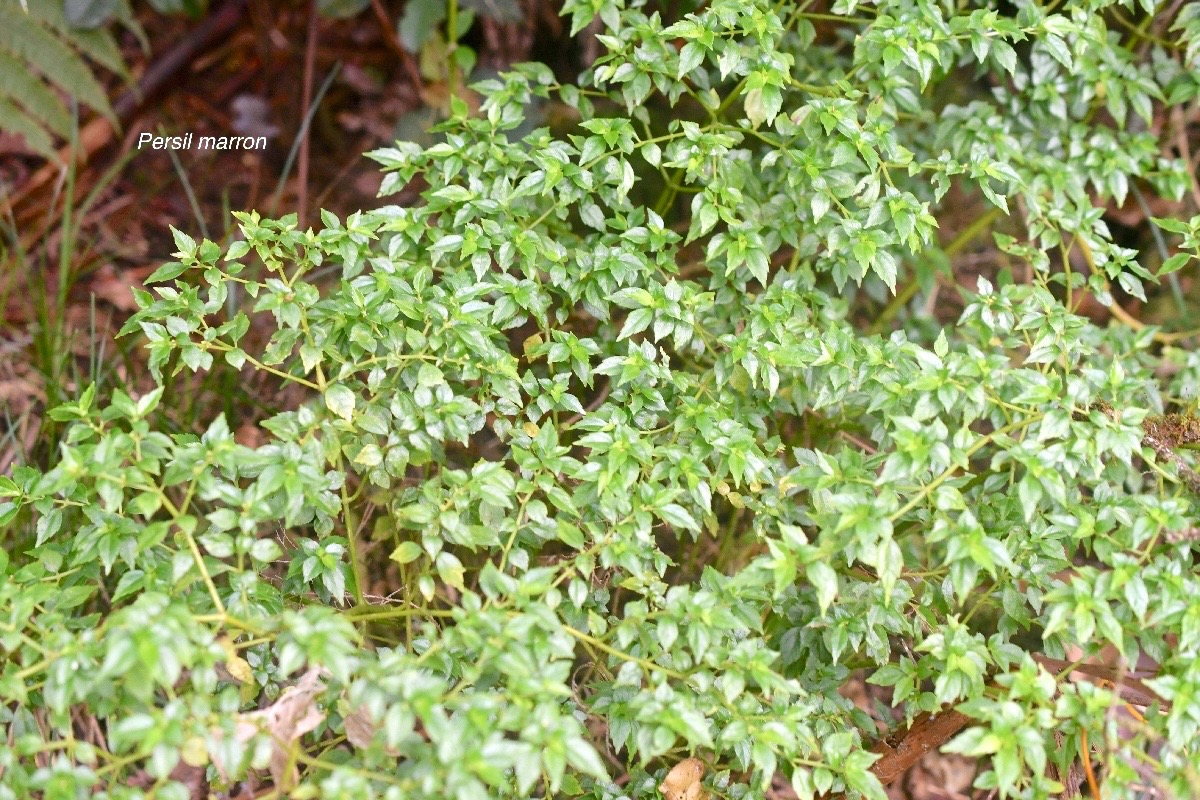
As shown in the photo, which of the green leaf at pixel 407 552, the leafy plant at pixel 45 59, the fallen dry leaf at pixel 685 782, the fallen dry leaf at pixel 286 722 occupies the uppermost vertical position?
the leafy plant at pixel 45 59

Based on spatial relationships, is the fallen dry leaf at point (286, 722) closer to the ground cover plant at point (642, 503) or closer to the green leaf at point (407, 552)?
the ground cover plant at point (642, 503)

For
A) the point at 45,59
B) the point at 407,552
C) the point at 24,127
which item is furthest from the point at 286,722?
the point at 45,59

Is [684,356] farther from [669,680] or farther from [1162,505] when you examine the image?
[1162,505]

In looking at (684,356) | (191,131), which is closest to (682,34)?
(684,356)

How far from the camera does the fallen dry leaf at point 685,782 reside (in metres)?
1.83

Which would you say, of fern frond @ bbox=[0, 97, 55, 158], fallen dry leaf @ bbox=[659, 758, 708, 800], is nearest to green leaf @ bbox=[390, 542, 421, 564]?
fallen dry leaf @ bbox=[659, 758, 708, 800]

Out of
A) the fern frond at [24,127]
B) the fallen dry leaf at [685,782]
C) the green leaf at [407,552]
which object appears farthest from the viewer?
the fern frond at [24,127]

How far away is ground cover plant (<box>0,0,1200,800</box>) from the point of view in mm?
1453

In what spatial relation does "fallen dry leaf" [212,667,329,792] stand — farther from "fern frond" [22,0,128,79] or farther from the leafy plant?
"fern frond" [22,0,128,79]

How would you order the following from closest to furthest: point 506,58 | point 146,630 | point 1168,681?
point 146,630 < point 1168,681 < point 506,58

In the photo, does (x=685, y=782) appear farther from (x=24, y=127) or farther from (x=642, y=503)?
(x=24, y=127)

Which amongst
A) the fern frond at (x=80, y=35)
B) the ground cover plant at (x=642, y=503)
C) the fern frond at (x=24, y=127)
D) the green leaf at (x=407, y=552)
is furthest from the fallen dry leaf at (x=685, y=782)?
the fern frond at (x=80, y=35)

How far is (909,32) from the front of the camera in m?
1.91

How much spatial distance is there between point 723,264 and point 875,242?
331 mm
